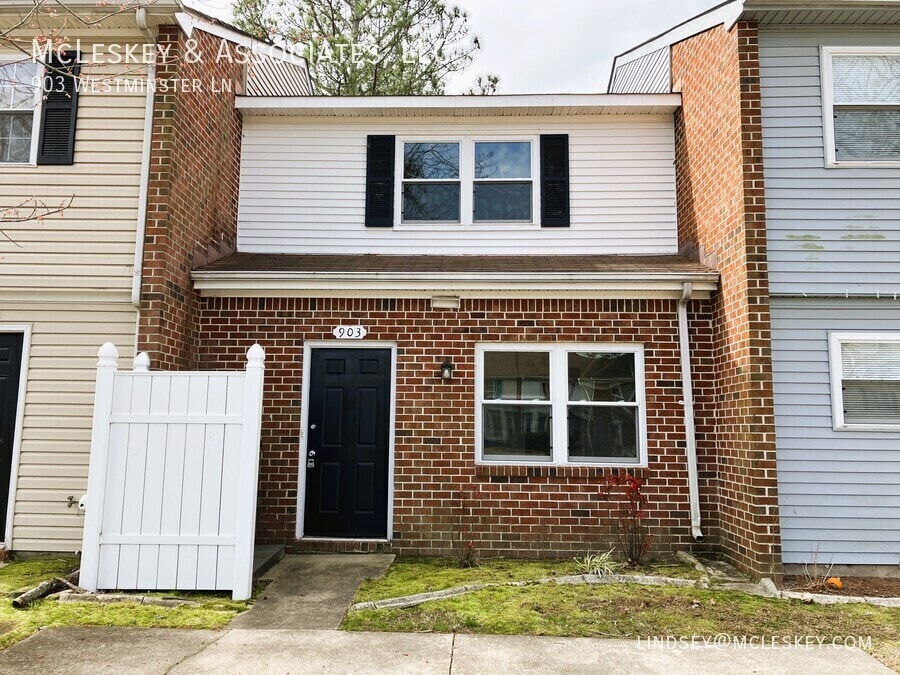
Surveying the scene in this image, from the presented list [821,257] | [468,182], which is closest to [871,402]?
[821,257]

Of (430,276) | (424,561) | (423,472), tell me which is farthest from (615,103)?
(424,561)

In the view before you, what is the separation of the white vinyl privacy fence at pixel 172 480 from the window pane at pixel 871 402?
18.2ft

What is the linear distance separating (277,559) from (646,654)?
378cm

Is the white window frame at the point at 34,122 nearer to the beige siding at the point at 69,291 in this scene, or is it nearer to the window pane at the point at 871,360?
the beige siding at the point at 69,291

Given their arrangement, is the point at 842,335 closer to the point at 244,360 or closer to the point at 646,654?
the point at 646,654

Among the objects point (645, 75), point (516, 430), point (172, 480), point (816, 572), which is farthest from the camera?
point (645, 75)

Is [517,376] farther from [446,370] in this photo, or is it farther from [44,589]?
[44,589]

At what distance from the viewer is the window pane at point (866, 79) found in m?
6.16

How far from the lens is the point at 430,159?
8.04m

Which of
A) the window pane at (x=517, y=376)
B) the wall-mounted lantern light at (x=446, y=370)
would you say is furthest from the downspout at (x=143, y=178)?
the window pane at (x=517, y=376)

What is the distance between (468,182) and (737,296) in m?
3.61

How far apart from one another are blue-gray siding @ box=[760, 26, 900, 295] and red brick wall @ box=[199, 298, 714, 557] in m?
1.15

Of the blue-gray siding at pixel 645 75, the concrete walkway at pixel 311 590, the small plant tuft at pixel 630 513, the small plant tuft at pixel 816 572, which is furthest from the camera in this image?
the blue-gray siding at pixel 645 75

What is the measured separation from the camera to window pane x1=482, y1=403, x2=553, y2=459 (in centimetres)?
670
